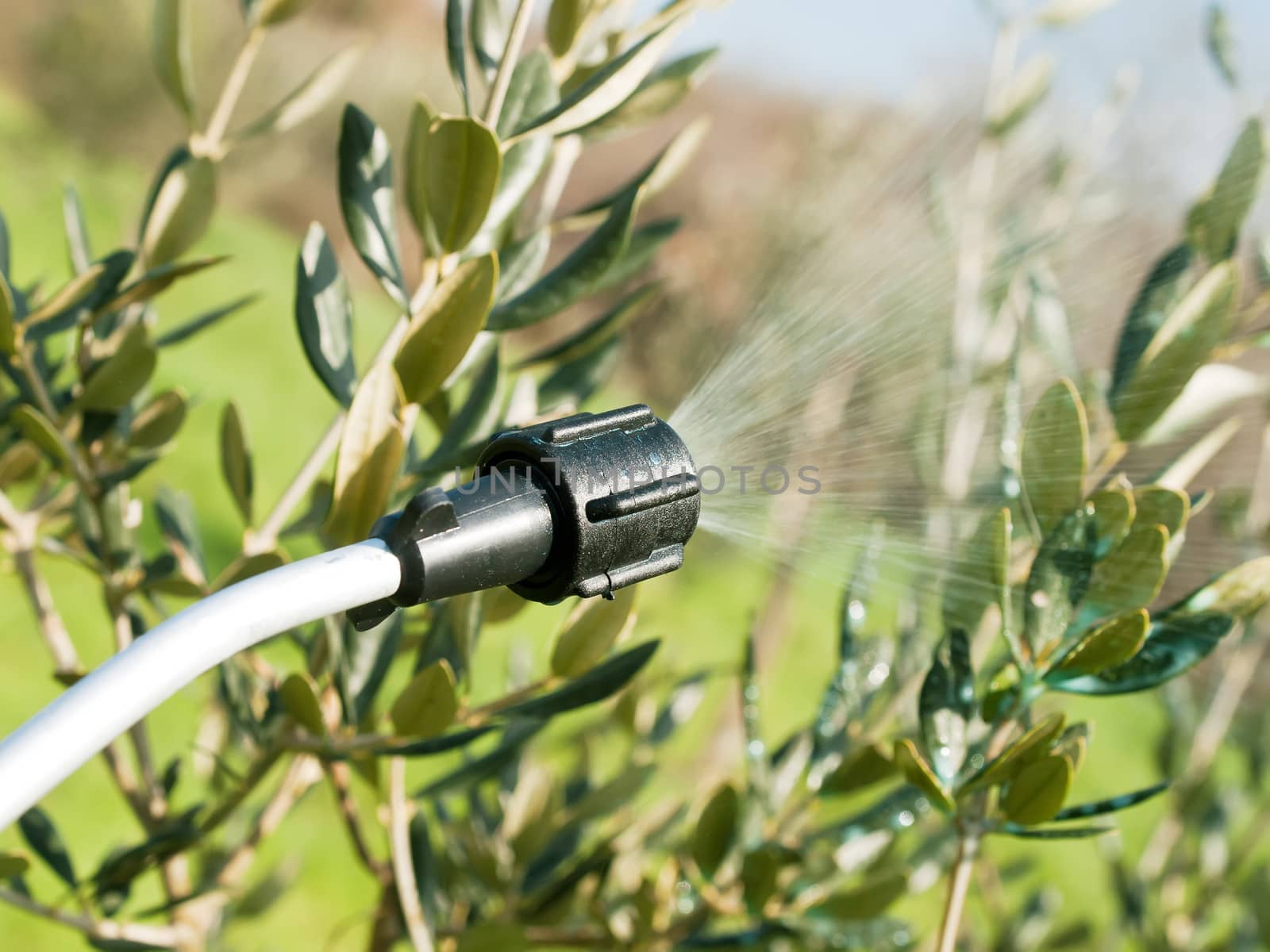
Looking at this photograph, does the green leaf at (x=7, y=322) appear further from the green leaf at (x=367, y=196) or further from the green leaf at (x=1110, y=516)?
the green leaf at (x=1110, y=516)

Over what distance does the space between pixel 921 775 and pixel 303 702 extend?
12.3 inches

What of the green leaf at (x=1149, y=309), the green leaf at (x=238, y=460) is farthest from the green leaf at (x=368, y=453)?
the green leaf at (x=1149, y=309)

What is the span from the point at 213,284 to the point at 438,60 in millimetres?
4003

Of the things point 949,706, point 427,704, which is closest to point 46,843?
point 427,704

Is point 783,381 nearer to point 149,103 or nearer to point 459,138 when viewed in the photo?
point 459,138

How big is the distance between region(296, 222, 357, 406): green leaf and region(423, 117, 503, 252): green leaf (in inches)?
2.9

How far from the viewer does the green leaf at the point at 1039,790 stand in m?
0.53

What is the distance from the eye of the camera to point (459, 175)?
0.53 m

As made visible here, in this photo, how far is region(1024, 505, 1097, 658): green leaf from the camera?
1.80 feet

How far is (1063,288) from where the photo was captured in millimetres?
1014

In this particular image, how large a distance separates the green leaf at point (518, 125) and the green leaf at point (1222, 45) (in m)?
0.49

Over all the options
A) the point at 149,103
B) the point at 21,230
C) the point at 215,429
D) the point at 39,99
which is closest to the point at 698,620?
the point at 215,429

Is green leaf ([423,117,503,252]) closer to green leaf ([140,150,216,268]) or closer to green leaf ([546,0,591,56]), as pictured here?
green leaf ([546,0,591,56])

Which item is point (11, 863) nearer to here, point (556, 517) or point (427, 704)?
point (427, 704)
